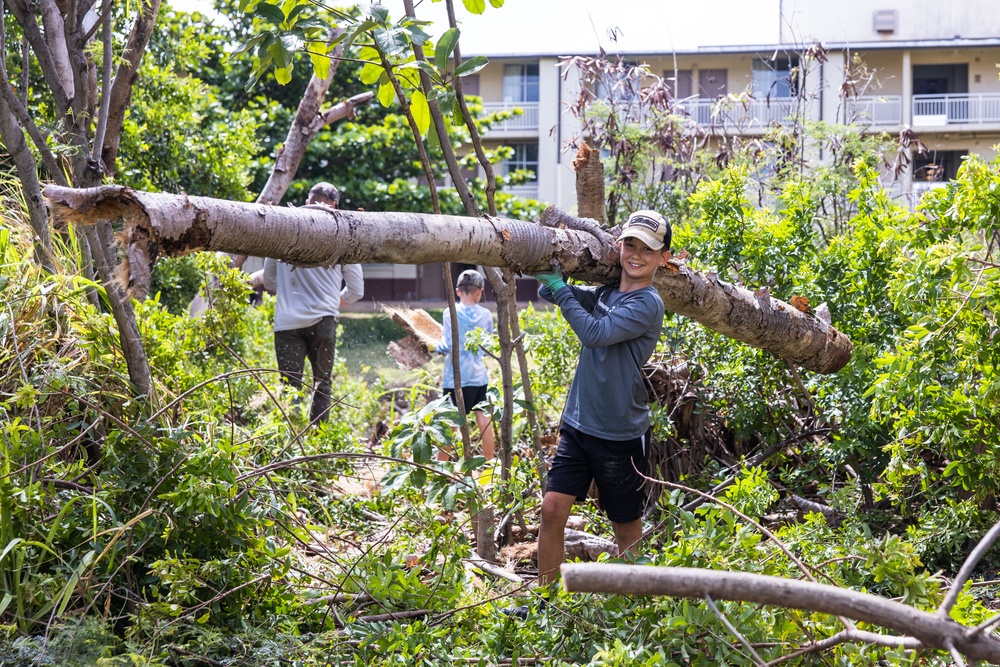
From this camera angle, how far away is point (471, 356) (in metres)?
6.07

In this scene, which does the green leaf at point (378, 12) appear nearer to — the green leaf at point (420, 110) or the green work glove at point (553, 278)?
the green leaf at point (420, 110)

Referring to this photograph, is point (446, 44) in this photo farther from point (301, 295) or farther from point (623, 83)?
point (623, 83)

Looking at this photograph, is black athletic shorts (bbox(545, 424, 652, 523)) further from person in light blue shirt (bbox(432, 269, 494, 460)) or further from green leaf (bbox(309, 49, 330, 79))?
person in light blue shirt (bbox(432, 269, 494, 460))

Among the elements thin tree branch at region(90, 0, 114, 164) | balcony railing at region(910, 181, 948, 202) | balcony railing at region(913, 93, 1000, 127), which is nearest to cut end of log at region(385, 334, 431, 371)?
balcony railing at region(910, 181, 948, 202)

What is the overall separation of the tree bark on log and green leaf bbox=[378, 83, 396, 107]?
255 cm

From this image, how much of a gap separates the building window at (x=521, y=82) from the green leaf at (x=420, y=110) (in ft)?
76.3

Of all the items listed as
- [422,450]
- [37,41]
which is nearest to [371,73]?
[37,41]

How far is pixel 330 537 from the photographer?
4.46 metres

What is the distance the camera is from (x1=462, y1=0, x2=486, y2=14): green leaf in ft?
11.1

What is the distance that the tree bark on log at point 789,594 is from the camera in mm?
1786

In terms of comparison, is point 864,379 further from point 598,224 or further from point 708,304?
point 598,224

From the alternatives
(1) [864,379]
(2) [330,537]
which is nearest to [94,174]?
(2) [330,537]

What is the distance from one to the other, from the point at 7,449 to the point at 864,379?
386 centimetres

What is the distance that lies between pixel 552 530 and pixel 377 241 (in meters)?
1.43
